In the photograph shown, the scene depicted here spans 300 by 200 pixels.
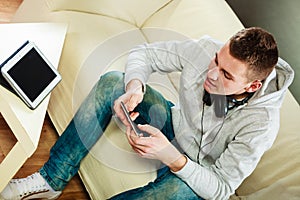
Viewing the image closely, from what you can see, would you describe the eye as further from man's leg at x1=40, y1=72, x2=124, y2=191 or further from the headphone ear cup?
man's leg at x1=40, y1=72, x2=124, y2=191

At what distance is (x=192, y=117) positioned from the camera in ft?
5.27

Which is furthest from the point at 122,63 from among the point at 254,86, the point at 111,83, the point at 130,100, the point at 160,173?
the point at 254,86

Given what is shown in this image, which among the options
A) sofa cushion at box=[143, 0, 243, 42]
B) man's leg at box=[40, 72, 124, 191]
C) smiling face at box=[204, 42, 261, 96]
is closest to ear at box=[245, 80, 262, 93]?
smiling face at box=[204, 42, 261, 96]

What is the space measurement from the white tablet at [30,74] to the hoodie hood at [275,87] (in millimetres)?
573

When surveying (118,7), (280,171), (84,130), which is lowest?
(280,171)

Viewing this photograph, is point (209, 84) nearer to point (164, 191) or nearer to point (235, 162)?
point (235, 162)

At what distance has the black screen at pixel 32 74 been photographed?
61.5 inches

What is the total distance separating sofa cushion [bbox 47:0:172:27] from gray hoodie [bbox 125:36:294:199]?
1.03 ft

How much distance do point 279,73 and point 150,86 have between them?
0.39 metres

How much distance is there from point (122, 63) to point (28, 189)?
477 mm

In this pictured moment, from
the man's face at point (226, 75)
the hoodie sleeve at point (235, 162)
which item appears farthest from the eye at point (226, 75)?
the hoodie sleeve at point (235, 162)

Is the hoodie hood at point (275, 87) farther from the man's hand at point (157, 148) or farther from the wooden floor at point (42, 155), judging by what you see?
the wooden floor at point (42, 155)

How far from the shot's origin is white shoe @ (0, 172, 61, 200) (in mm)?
1669

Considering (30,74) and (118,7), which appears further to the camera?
(118,7)
